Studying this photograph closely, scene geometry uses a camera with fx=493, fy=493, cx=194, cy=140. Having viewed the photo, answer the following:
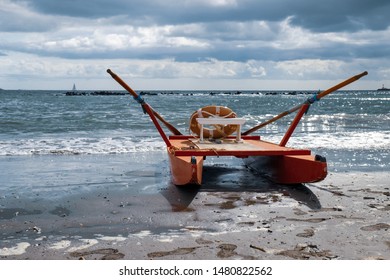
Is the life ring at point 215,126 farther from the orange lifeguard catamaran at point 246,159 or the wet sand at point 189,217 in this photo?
the wet sand at point 189,217

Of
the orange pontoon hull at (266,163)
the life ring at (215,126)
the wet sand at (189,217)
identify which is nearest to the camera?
the wet sand at (189,217)

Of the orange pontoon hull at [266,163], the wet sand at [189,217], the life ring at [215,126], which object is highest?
the life ring at [215,126]

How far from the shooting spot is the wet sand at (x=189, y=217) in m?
5.27

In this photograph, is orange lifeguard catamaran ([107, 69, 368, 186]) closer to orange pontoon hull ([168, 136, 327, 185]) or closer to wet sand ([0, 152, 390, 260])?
orange pontoon hull ([168, 136, 327, 185])

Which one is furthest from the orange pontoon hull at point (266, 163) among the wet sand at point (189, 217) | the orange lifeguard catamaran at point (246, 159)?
the wet sand at point (189, 217)

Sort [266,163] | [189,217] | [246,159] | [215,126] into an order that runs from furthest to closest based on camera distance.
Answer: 1. [215,126]
2. [246,159]
3. [266,163]
4. [189,217]

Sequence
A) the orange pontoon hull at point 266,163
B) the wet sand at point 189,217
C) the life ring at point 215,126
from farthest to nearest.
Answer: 1. the life ring at point 215,126
2. the orange pontoon hull at point 266,163
3. the wet sand at point 189,217

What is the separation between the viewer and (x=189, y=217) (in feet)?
21.9

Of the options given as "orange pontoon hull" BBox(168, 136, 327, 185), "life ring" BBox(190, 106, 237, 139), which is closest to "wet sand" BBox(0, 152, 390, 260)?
"orange pontoon hull" BBox(168, 136, 327, 185)

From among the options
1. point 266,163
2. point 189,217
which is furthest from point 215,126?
point 189,217

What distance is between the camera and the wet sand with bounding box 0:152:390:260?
207 inches

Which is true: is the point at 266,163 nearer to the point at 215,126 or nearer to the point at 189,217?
the point at 215,126

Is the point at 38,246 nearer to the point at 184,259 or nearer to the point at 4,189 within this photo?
the point at 184,259

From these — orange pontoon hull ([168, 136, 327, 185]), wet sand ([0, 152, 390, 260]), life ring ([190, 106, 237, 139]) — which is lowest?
wet sand ([0, 152, 390, 260])
